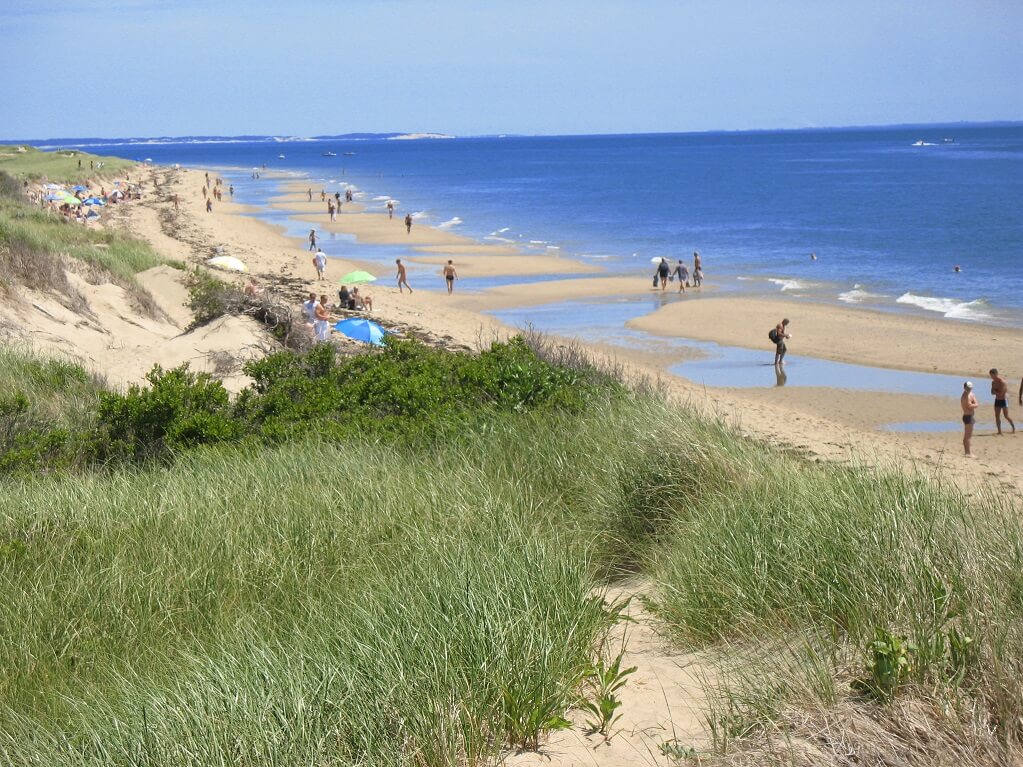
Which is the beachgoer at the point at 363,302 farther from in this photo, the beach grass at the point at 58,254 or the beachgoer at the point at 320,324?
the beachgoer at the point at 320,324

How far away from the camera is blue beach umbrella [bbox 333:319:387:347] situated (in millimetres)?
20797

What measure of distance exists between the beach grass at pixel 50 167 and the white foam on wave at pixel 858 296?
5469cm

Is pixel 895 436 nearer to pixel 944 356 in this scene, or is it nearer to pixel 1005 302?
pixel 944 356

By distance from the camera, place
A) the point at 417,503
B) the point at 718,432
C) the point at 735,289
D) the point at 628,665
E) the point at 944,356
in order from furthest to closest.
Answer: the point at 735,289
the point at 944,356
the point at 718,432
the point at 417,503
the point at 628,665

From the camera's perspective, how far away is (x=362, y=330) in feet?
69.3

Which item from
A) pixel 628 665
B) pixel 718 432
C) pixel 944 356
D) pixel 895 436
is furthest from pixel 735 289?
pixel 628 665

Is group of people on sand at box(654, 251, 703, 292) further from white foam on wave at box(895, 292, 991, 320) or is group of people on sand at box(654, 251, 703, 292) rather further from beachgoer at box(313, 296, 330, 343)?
beachgoer at box(313, 296, 330, 343)

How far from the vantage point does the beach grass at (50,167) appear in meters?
72.0

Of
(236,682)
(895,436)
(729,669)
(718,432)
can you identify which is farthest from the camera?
(895,436)

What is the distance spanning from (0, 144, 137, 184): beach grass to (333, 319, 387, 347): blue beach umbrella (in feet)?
173

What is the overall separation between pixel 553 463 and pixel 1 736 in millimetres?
4212

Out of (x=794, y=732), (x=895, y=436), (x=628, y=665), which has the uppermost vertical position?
(x=794, y=732)

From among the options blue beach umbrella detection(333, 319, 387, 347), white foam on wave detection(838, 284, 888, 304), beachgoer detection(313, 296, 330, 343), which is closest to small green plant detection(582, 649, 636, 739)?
beachgoer detection(313, 296, 330, 343)

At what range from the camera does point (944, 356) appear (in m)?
22.9
